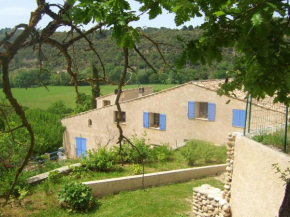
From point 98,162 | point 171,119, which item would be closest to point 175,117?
point 171,119

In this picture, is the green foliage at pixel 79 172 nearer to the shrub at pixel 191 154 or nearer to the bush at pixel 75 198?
the bush at pixel 75 198

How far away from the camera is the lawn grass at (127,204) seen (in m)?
7.40

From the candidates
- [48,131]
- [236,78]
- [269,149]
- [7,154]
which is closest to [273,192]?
[269,149]

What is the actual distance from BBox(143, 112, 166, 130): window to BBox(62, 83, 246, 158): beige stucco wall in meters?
0.20

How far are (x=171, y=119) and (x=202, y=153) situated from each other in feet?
14.1

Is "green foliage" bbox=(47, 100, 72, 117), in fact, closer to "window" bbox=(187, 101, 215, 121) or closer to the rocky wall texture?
"window" bbox=(187, 101, 215, 121)

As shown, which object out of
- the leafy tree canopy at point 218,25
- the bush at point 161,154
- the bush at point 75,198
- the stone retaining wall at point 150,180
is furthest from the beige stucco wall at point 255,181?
the bush at point 161,154

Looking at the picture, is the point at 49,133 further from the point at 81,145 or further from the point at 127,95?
the point at 127,95

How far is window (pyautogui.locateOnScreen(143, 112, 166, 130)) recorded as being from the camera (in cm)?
1591

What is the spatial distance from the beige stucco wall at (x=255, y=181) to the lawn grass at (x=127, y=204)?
Result: 1.73m

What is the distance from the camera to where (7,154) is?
8922 millimetres

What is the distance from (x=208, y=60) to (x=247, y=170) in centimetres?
496

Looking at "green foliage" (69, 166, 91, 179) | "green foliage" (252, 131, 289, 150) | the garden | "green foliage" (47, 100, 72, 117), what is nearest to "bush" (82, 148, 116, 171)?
the garden

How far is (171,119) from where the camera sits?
15.6 meters
